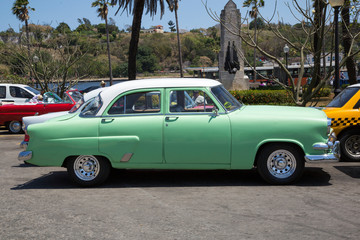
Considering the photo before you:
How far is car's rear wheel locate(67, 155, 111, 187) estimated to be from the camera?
7121 millimetres

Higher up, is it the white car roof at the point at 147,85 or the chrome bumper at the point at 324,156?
the white car roof at the point at 147,85

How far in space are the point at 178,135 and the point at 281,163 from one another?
1617mm

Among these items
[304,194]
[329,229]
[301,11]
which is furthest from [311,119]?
[301,11]

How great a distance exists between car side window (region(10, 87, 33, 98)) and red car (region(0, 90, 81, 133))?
6.26 ft

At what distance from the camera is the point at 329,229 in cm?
491

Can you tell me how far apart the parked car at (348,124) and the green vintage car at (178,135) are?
2053 millimetres

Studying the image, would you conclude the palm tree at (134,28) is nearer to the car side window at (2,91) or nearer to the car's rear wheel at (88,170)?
the car side window at (2,91)

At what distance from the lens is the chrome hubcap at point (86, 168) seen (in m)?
7.14

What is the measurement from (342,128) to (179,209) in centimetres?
458

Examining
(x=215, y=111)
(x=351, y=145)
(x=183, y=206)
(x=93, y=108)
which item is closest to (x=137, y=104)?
(x=93, y=108)

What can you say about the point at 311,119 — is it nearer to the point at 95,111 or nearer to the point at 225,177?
the point at 225,177

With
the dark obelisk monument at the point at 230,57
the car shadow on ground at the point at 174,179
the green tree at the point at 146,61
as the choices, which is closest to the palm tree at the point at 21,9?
the dark obelisk monument at the point at 230,57

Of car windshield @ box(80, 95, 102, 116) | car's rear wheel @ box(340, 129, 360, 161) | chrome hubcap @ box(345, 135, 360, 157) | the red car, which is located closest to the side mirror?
Answer: car windshield @ box(80, 95, 102, 116)

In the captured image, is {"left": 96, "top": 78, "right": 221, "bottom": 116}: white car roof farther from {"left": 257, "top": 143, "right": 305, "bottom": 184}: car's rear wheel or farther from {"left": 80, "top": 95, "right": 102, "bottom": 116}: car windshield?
{"left": 257, "top": 143, "right": 305, "bottom": 184}: car's rear wheel
